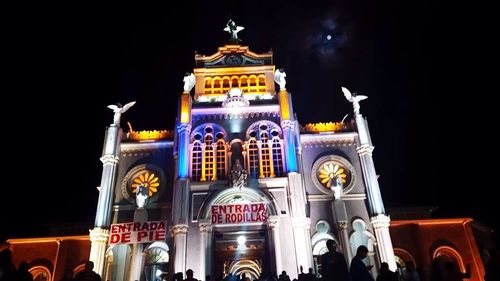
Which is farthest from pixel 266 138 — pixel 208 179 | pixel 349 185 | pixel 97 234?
pixel 97 234

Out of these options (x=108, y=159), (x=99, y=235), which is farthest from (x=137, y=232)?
(x=108, y=159)

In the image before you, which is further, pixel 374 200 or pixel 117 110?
pixel 117 110

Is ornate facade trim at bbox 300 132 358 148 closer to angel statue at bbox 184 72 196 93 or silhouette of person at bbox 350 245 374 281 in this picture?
angel statue at bbox 184 72 196 93

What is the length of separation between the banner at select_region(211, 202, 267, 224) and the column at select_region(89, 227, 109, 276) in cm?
750

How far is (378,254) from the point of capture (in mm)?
26578

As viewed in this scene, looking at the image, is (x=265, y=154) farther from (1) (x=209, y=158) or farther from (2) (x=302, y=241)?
(2) (x=302, y=241)

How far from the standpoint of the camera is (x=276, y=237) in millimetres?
25031

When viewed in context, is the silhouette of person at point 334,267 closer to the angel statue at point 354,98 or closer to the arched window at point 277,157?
the arched window at point 277,157

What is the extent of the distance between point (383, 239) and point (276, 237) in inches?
298

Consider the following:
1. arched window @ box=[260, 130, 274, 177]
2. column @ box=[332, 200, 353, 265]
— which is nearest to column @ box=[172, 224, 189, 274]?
arched window @ box=[260, 130, 274, 177]

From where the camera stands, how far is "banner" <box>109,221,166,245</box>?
26312 millimetres

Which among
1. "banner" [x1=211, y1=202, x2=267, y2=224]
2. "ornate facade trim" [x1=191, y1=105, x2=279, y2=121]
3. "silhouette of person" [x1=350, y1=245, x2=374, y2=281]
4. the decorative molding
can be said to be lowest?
"silhouette of person" [x1=350, y1=245, x2=374, y2=281]

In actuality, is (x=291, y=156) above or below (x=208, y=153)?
below

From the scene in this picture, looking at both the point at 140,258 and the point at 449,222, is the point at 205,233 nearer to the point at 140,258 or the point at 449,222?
the point at 140,258
